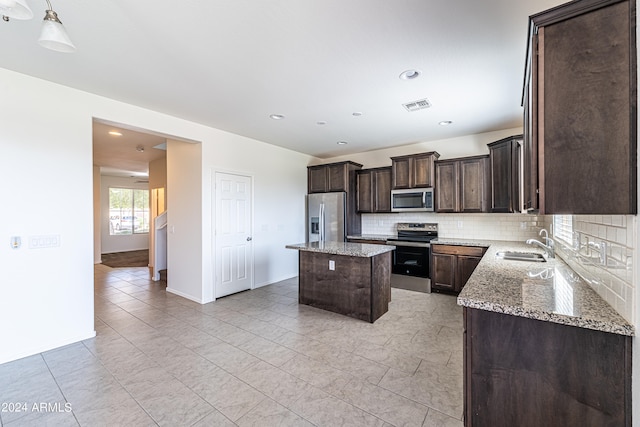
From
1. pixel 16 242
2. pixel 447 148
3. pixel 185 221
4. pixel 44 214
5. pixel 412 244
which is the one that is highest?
pixel 447 148

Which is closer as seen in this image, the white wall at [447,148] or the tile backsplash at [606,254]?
the tile backsplash at [606,254]

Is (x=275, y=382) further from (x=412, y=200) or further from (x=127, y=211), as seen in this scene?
(x=127, y=211)

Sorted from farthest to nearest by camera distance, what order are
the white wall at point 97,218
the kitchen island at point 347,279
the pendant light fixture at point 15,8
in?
the white wall at point 97,218 < the kitchen island at point 347,279 < the pendant light fixture at point 15,8

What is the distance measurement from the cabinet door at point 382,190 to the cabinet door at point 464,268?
1.59 m

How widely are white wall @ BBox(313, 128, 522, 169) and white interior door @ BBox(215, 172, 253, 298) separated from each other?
107 inches

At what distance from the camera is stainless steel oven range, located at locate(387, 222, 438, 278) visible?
464cm

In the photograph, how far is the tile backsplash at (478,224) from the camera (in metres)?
4.37

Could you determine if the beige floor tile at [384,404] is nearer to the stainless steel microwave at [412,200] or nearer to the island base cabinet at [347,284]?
the island base cabinet at [347,284]

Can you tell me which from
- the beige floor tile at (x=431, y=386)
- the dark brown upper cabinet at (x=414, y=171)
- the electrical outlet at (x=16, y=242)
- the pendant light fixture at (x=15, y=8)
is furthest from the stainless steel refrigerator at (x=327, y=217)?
the pendant light fixture at (x=15, y=8)

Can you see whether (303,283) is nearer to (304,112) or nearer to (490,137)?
(304,112)

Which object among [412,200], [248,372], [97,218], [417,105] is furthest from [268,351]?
[97,218]

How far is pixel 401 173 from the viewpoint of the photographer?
511cm

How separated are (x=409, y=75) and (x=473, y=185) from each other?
8.53 feet

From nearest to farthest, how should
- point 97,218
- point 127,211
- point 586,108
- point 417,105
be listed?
point 586,108 → point 417,105 → point 97,218 → point 127,211
